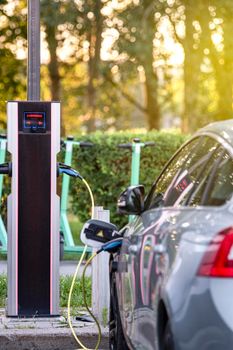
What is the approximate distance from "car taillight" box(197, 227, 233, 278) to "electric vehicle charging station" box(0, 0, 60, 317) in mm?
4014

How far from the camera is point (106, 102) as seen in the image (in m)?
40.8

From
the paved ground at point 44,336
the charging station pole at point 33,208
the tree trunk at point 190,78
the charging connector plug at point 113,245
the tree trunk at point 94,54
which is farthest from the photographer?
the tree trunk at point 94,54

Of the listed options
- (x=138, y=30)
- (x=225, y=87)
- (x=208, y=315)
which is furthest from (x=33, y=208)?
(x=225, y=87)

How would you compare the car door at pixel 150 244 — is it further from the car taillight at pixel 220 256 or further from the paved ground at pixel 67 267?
the paved ground at pixel 67 267

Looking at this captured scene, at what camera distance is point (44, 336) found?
306 inches

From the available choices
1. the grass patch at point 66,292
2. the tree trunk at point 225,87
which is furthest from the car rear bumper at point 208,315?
the tree trunk at point 225,87

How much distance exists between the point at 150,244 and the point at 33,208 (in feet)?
10.1

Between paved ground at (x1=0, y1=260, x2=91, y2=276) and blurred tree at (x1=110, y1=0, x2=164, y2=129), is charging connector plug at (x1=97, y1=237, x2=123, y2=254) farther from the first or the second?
blurred tree at (x1=110, y1=0, x2=164, y2=129)

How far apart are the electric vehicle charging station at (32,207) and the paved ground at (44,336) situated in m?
0.34

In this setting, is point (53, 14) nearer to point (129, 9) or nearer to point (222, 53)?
point (129, 9)

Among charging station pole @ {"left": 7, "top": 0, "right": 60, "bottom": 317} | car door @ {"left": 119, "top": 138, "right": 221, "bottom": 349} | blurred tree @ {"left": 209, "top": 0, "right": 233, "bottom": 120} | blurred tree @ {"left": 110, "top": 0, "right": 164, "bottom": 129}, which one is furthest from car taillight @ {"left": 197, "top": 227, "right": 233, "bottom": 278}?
blurred tree @ {"left": 110, "top": 0, "right": 164, "bottom": 129}

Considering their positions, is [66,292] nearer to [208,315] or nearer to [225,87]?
[208,315]

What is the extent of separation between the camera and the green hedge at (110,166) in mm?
14875

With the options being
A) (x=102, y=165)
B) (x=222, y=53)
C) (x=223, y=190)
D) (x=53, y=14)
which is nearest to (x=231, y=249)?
(x=223, y=190)
